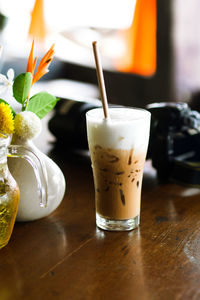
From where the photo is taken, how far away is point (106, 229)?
2.71ft

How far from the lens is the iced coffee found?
777 millimetres

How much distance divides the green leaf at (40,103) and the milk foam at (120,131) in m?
0.09

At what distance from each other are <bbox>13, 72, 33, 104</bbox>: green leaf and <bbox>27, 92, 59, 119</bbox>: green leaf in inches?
1.2

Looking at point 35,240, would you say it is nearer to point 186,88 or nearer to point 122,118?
point 122,118

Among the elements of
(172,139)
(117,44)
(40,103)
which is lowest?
(117,44)

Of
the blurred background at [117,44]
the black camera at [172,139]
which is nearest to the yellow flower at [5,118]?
the black camera at [172,139]

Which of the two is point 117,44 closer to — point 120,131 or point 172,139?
point 172,139

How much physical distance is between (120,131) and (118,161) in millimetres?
61

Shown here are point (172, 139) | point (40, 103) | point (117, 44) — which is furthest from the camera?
point (117, 44)

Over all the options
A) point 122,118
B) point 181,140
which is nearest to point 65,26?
point 181,140

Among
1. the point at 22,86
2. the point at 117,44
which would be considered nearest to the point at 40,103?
the point at 22,86

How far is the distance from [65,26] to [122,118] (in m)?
3.66

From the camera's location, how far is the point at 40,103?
32.9 inches

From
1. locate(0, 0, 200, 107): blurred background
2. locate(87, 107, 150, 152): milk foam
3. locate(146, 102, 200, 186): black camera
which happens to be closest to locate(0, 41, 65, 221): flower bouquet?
locate(87, 107, 150, 152): milk foam
